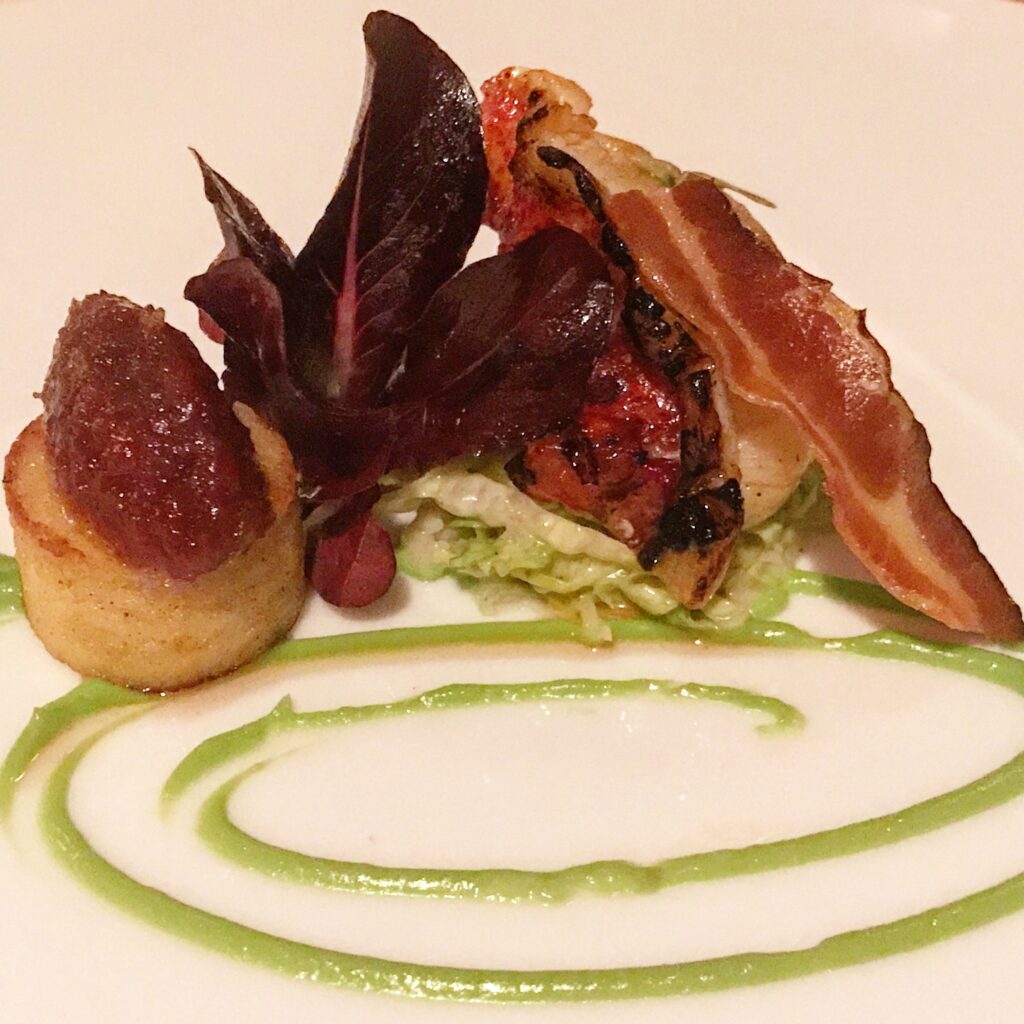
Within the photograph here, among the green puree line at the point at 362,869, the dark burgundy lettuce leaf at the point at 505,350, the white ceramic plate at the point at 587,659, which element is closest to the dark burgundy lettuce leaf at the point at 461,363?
the dark burgundy lettuce leaf at the point at 505,350

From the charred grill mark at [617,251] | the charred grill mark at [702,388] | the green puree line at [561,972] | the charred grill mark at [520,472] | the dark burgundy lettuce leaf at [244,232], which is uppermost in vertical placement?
the charred grill mark at [617,251]

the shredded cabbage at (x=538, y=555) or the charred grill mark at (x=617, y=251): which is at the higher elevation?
the charred grill mark at (x=617, y=251)

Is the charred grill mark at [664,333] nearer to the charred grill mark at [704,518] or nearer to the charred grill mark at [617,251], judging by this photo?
the charred grill mark at [617,251]

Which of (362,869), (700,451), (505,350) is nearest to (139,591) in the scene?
(362,869)

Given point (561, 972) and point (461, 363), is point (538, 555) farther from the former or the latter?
point (561, 972)

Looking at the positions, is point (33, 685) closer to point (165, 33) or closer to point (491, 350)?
point (491, 350)

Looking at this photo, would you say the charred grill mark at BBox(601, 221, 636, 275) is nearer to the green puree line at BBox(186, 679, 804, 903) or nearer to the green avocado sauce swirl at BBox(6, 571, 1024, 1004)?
the green avocado sauce swirl at BBox(6, 571, 1024, 1004)

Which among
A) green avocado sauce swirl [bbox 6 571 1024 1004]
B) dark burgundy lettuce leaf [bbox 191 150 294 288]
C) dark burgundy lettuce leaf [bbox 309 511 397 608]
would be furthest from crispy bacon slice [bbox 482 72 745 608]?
dark burgundy lettuce leaf [bbox 191 150 294 288]

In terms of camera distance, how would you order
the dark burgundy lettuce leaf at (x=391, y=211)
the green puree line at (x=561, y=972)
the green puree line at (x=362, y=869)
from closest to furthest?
the green puree line at (x=561, y=972) → the green puree line at (x=362, y=869) → the dark burgundy lettuce leaf at (x=391, y=211)
